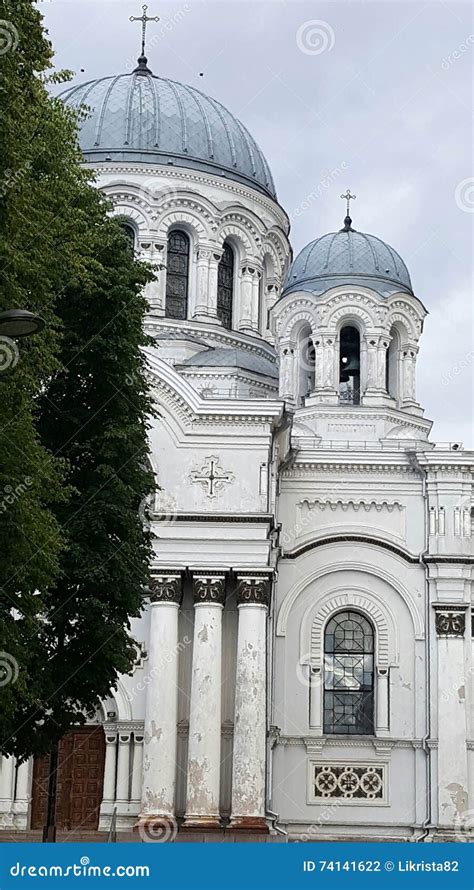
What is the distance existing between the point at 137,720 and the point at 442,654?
227 inches

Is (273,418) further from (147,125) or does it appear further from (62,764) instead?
(147,125)

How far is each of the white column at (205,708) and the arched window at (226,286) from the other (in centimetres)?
825

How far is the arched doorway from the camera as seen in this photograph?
24.8m

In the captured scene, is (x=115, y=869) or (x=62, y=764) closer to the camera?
(x=115, y=869)

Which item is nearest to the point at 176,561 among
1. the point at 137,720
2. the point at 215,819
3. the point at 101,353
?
the point at 137,720

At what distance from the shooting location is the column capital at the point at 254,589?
2480 centimetres

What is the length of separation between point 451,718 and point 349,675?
81.7 inches

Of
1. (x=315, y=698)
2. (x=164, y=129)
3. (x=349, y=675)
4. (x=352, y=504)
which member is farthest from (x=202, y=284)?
(x=315, y=698)

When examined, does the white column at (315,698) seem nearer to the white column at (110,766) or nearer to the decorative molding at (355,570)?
the decorative molding at (355,570)

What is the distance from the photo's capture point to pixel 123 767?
24.8 metres

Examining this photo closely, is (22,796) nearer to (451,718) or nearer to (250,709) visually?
(250,709)

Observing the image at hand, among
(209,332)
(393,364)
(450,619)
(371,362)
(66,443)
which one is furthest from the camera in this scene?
(209,332)

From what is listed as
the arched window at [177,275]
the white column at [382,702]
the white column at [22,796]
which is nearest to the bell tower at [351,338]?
the arched window at [177,275]

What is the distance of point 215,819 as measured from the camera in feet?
78.5
